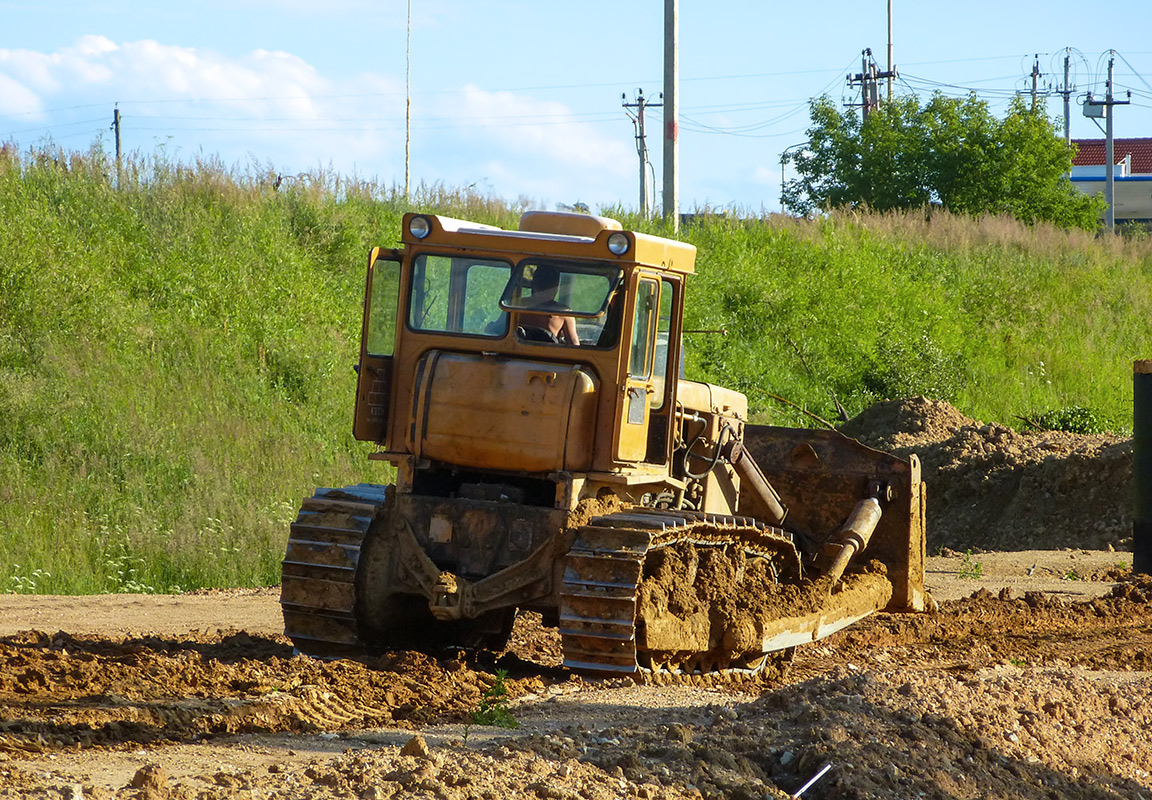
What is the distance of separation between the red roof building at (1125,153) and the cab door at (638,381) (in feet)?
235

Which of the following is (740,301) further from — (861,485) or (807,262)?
(861,485)

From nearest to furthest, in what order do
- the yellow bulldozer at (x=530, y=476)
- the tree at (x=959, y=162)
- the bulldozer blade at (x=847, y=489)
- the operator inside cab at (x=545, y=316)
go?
the yellow bulldozer at (x=530, y=476), the operator inside cab at (x=545, y=316), the bulldozer blade at (x=847, y=489), the tree at (x=959, y=162)

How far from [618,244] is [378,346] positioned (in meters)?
1.70

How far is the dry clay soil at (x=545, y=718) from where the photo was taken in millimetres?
5137

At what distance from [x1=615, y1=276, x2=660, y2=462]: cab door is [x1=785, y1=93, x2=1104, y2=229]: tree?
28.5 meters

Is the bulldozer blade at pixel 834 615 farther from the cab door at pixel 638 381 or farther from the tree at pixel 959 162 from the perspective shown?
the tree at pixel 959 162

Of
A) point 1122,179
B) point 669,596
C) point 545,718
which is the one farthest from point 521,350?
point 1122,179

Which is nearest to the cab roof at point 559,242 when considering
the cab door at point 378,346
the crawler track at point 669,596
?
the cab door at point 378,346

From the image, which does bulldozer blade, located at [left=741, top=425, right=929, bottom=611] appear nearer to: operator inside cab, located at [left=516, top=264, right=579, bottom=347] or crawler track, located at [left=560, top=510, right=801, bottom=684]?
crawler track, located at [left=560, top=510, right=801, bottom=684]

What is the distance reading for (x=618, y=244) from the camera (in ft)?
26.2

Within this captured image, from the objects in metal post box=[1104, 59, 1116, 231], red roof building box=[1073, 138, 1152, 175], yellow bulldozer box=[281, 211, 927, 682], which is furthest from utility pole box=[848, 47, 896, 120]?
yellow bulldozer box=[281, 211, 927, 682]

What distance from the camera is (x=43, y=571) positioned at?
42.0 ft

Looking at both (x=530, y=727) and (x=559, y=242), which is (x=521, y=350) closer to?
(x=559, y=242)

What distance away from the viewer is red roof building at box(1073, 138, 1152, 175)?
7481 cm
